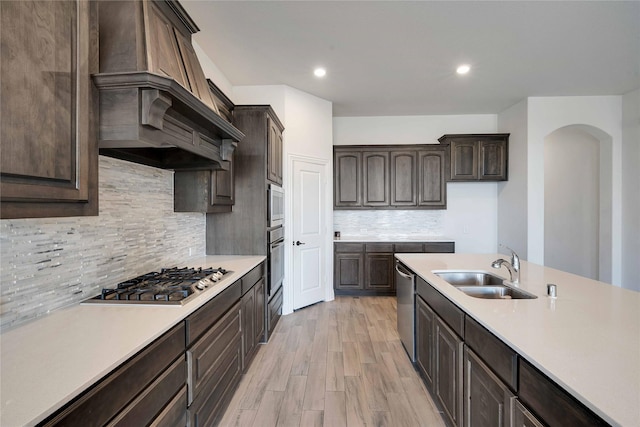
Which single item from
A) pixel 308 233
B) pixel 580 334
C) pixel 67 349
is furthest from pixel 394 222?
pixel 67 349

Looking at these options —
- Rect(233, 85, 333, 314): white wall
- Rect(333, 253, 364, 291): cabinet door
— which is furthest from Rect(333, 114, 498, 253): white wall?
Rect(233, 85, 333, 314): white wall

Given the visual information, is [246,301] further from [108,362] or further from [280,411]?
[108,362]

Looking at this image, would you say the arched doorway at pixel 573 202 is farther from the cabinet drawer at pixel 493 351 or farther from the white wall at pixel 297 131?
the cabinet drawer at pixel 493 351

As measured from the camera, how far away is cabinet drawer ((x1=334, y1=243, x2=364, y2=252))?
459 cm

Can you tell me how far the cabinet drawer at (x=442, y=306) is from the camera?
1545mm

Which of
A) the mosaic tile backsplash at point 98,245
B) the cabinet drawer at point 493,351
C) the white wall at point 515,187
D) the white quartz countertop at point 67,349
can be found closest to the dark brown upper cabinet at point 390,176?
the white wall at point 515,187

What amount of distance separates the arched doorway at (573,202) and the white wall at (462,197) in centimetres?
124

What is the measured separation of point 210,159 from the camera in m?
2.08

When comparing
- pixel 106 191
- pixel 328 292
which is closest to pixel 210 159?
pixel 106 191

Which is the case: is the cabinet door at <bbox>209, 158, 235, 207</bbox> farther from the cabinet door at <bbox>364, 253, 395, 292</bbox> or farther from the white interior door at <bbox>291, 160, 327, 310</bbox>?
the cabinet door at <bbox>364, 253, 395, 292</bbox>

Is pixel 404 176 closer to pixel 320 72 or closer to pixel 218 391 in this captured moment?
pixel 320 72

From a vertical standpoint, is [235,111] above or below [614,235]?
above

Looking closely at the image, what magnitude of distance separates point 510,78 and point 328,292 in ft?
12.4

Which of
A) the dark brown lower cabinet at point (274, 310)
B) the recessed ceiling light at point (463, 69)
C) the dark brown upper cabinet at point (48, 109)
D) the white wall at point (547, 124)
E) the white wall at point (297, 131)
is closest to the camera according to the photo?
the dark brown upper cabinet at point (48, 109)
